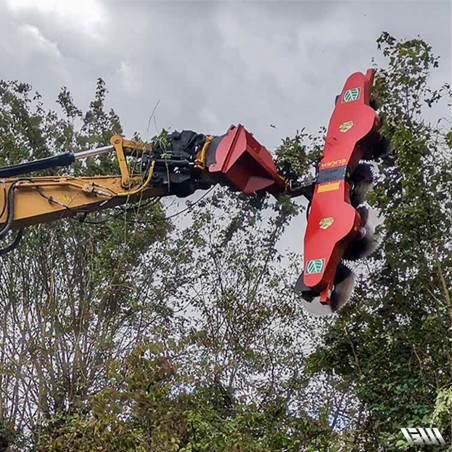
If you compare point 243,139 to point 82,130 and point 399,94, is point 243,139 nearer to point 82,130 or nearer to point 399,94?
point 399,94

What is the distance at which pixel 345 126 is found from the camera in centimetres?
410

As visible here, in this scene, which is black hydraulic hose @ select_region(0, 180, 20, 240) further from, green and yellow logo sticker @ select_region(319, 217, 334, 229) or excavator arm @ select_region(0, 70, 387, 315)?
green and yellow logo sticker @ select_region(319, 217, 334, 229)

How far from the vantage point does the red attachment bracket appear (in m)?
4.00

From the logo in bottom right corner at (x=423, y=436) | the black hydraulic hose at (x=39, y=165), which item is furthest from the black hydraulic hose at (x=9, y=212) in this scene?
the logo in bottom right corner at (x=423, y=436)

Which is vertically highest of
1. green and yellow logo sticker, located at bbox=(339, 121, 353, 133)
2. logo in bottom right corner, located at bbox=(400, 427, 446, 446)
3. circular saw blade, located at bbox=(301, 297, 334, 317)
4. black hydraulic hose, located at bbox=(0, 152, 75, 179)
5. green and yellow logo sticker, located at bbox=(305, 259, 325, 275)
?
black hydraulic hose, located at bbox=(0, 152, 75, 179)

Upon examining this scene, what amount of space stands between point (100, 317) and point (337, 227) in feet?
13.7

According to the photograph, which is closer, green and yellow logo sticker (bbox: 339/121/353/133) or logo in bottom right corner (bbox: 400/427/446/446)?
logo in bottom right corner (bbox: 400/427/446/446)

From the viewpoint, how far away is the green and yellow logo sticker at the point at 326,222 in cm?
368

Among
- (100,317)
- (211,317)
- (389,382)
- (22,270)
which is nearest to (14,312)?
(22,270)

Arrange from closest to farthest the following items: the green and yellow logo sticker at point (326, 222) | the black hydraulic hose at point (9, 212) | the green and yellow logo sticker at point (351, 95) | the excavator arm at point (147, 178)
→ 1. the green and yellow logo sticker at point (326, 222)
2. the black hydraulic hose at point (9, 212)
3. the excavator arm at point (147, 178)
4. the green and yellow logo sticker at point (351, 95)

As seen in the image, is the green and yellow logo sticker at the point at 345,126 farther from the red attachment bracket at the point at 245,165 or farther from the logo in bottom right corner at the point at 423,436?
the logo in bottom right corner at the point at 423,436

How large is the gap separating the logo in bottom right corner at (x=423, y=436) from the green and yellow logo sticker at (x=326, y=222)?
1.42m

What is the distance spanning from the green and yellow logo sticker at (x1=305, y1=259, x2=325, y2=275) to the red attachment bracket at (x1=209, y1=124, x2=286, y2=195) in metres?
0.77

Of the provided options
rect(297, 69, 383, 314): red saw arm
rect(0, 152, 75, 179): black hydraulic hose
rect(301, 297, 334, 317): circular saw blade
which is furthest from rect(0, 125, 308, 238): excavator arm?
rect(301, 297, 334, 317): circular saw blade
